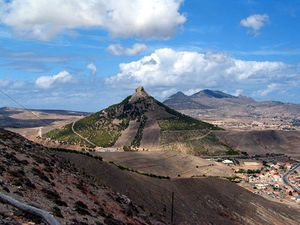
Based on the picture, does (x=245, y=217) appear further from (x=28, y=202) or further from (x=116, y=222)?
(x=28, y=202)

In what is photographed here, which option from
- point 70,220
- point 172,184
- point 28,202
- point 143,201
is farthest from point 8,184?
point 172,184

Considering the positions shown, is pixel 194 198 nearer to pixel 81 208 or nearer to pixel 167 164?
pixel 81 208

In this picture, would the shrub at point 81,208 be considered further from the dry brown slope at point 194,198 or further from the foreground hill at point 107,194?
the dry brown slope at point 194,198

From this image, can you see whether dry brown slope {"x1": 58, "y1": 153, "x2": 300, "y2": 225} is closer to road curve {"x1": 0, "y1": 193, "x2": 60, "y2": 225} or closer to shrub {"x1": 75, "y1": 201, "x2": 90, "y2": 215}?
shrub {"x1": 75, "y1": 201, "x2": 90, "y2": 215}

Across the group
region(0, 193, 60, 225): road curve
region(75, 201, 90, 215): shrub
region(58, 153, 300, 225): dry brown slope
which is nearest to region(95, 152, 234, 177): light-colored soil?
region(58, 153, 300, 225): dry brown slope

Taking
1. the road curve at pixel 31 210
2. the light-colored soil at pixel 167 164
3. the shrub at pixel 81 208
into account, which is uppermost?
the road curve at pixel 31 210

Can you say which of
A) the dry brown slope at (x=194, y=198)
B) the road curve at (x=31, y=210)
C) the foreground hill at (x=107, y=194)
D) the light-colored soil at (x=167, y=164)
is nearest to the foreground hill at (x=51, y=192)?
the foreground hill at (x=107, y=194)
